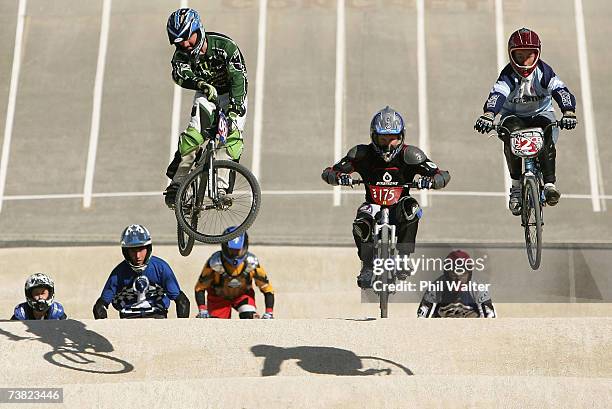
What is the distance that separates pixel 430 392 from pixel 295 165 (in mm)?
14861

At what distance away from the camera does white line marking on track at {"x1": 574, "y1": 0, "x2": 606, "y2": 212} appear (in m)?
25.0

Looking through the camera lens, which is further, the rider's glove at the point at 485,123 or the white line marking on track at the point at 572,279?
the white line marking on track at the point at 572,279

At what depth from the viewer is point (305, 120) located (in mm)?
26516

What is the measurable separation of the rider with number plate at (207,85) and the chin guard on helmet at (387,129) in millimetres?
1483

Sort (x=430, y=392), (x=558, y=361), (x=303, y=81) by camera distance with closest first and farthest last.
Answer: (x=430, y=392) → (x=558, y=361) → (x=303, y=81)

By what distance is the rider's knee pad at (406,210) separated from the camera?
Result: 13.5m

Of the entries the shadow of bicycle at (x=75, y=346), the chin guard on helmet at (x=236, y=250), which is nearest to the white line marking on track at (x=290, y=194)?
the chin guard on helmet at (x=236, y=250)

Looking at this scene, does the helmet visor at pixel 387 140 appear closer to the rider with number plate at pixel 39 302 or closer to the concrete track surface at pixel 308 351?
the concrete track surface at pixel 308 351

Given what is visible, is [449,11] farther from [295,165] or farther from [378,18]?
[295,165]

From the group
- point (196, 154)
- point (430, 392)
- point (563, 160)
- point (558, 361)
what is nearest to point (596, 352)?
point (558, 361)

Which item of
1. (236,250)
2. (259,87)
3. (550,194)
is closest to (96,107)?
(259,87)

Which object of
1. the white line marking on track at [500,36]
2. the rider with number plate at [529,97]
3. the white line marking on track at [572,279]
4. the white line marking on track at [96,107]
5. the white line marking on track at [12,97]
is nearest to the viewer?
the rider with number plate at [529,97]

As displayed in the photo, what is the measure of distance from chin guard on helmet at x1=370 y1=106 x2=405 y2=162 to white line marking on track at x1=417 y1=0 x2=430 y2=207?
1128 centimetres

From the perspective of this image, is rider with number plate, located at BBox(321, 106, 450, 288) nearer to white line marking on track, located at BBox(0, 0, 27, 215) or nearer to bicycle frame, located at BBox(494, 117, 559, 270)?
bicycle frame, located at BBox(494, 117, 559, 270)
